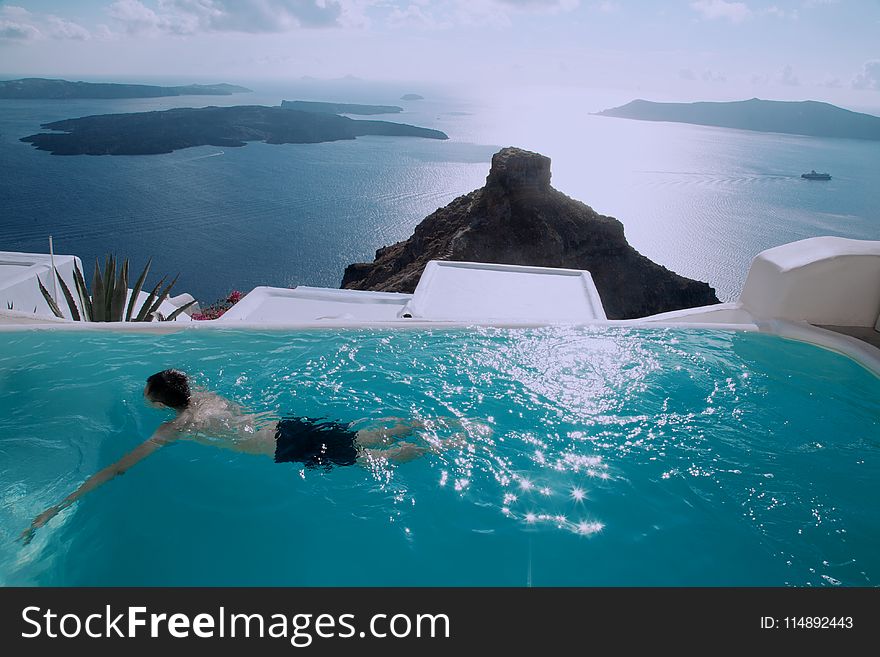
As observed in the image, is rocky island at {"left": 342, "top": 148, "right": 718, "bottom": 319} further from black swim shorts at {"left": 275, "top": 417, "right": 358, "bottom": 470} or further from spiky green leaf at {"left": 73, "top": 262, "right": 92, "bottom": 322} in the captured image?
black swim shorts at {"left": 275, "top": 417, "right": 358, "bottom": 470}

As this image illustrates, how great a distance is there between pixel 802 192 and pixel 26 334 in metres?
67.5

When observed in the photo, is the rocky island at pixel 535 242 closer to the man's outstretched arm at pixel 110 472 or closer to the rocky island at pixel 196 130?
the man's outstretched arm at pixel 110 472

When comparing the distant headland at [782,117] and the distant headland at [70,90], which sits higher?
the distant headland at [782,117]

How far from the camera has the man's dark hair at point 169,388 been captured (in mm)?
3268

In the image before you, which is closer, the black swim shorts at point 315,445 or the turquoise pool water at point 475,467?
the turquoise pool water at point 475,467

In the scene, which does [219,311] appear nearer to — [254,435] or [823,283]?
[254,435]

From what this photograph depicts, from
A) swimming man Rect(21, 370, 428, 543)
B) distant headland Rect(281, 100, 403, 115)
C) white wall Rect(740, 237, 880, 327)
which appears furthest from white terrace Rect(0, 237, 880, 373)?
distant headland Rect(281, 100, 403, 115)

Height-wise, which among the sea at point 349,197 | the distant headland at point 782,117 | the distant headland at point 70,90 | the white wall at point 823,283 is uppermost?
the distant headland at point 782,117

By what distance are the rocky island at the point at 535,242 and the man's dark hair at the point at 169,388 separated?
19.1 meters

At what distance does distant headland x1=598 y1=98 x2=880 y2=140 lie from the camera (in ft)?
281

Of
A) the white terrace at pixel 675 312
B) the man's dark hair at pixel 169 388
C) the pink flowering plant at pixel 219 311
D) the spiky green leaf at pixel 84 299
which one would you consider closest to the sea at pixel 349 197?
the pink flowering plant at pixel 219 311

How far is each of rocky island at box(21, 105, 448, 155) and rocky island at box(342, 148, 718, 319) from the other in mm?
48347
